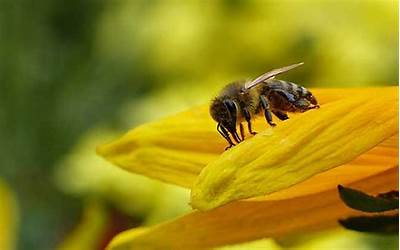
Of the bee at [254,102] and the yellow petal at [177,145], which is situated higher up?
the bee at [254,102]

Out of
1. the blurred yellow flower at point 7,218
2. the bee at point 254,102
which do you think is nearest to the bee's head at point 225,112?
the bee at point 254,102

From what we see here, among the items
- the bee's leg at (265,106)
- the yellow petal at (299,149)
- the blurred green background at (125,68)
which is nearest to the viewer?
the yellow petal at (299,149)

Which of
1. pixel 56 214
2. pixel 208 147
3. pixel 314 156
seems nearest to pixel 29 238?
pixel 56 214

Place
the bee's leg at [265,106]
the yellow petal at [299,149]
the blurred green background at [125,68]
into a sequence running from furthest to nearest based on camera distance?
the blurred green background at [125,68] → the bee's leg at [265,106] → the yellow petal at [299,149]

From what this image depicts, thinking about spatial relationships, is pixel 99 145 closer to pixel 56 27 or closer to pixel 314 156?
pixel 56 27

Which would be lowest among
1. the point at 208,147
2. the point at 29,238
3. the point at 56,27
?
the point at 29,238

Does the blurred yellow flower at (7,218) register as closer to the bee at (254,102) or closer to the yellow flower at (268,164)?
the yellow flower at (268,164)

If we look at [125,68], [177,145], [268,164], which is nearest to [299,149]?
[268,164]
